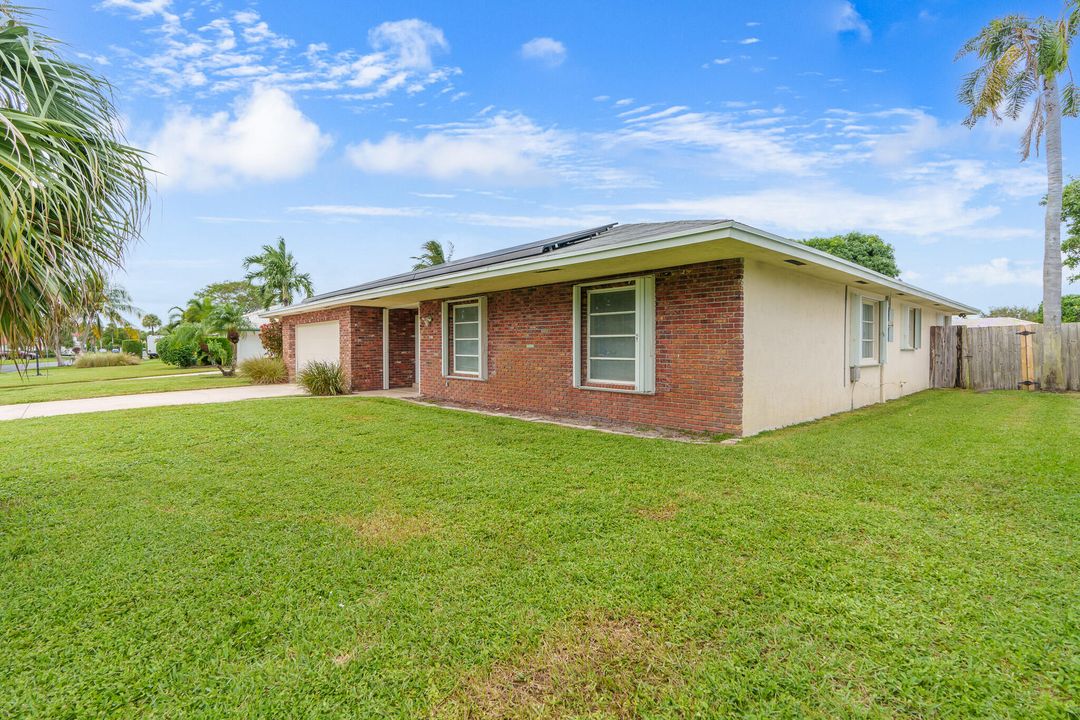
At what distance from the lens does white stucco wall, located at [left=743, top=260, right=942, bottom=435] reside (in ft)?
22.1

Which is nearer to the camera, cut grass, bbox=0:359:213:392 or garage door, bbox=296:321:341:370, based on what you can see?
garage door, bbox=296:321:341:370

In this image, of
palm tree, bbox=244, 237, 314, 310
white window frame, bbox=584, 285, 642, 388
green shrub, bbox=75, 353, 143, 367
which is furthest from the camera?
palm tree, bbox=244, 237, 314, 310

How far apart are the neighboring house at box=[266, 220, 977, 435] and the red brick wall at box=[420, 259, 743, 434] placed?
21 mm

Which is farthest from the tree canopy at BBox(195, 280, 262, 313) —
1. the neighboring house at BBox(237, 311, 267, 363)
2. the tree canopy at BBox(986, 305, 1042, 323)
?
the tree canopy at BBox(986, 305, 1042, 323)

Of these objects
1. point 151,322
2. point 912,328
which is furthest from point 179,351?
point 151,322

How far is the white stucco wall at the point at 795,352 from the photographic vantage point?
675 cm

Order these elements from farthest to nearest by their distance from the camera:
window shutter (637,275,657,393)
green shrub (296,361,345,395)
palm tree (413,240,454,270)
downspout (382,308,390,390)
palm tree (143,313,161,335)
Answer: palm tree (143,313,161,335) → palm tree (413,240,454,270) → downspout (382,308,390,390) → green shrub (296,361,345,395) → window shutter (637,275,657,393)

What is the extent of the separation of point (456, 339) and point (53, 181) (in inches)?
322

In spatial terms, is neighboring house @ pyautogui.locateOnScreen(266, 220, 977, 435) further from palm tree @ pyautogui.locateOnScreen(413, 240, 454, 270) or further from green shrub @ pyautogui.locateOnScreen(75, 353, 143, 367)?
green shrub @ pyautogui.locateOnScreen(75, 353, 143, 367)

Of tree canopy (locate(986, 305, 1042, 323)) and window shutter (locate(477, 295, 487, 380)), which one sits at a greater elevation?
tree canopy (locate(986, 305, 1042, 323))

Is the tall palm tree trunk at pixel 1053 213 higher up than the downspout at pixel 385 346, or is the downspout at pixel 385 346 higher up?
the tall palm tree trunk at pixel 1053 213

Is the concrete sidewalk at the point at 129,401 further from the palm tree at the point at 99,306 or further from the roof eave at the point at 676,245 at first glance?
the palm tree at the point at 99,306

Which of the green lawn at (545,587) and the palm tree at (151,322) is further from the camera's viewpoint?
the palm tree at (151,322)

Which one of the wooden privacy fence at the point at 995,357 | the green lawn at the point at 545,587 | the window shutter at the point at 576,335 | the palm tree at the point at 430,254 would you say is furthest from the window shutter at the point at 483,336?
the palm tree at the point at 430,254
